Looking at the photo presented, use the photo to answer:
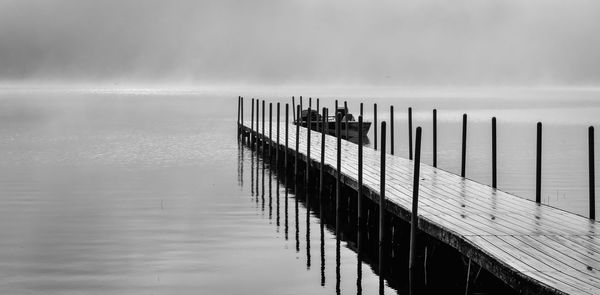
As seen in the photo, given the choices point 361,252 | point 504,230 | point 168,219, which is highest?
point 504,230

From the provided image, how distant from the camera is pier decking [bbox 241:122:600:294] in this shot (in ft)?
34.7

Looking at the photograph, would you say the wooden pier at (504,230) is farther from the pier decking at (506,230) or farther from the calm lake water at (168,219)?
the calm lake water at (168,219)

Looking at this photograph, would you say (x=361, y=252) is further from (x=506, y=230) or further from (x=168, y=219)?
(x=168, y=219)

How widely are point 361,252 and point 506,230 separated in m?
5.17

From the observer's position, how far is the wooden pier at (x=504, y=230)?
10.6 metres

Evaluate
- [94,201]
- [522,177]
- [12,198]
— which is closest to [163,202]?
[94,201]

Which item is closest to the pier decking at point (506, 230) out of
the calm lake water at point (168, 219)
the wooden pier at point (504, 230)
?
the wooden pier at point (504, 230)

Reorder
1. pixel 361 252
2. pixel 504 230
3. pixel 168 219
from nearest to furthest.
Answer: pixel 504 230 < pixel 361 252 < pixel 168 219

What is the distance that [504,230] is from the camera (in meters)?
13.3

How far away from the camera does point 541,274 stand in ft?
34.4

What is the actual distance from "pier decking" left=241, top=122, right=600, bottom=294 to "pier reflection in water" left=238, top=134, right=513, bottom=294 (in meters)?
0.60

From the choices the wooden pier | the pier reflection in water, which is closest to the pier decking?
the wooden pier

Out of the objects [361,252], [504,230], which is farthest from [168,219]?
[504,230]

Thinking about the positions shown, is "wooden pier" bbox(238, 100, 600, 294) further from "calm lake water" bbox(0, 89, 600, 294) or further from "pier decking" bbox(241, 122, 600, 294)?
"calm lake water" bbox(0, 89, 600, 294)
